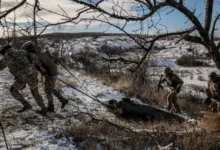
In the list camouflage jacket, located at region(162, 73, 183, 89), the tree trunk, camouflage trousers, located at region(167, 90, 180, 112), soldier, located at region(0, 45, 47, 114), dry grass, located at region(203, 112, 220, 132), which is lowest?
camouflage trousers, located at region(167, 90, 180, 112)

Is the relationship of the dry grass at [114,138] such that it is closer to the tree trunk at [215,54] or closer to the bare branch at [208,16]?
the tree trunk at [215,54]

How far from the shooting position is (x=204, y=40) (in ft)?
16.7

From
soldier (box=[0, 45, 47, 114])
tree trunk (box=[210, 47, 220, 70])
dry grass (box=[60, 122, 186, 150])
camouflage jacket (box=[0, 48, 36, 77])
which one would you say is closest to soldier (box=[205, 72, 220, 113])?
dry grass (box=[60, 122, 186, 150])

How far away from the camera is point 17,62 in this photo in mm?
7520

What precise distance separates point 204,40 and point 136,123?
402 cm

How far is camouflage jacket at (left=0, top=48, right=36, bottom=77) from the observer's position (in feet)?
24.4

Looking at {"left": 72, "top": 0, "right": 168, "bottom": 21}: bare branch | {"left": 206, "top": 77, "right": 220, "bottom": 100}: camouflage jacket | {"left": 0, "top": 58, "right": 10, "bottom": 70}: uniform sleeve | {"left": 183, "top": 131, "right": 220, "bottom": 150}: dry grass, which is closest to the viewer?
{"left": 72, "top": 0, "right": 168, "bottom": 21}: bare branch

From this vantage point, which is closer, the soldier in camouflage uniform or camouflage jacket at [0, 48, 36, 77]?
camouflage jacket at [0, 48, 36, 77]

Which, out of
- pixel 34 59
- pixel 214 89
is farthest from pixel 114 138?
pixel 214 89

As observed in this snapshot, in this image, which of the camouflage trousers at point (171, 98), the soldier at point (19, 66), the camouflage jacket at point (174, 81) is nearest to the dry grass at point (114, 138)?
the soldier at point (19, 66)

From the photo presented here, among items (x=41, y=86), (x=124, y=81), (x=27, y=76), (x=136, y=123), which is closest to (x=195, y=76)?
(x=124, y=81)

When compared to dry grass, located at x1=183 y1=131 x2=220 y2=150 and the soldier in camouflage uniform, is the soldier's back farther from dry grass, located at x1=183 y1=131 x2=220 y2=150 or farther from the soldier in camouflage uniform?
the soldier in camouflage uniform

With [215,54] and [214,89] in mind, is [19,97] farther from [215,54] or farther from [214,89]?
[214,89]

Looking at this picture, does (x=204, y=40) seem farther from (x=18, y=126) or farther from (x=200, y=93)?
(x=200, y=93)
